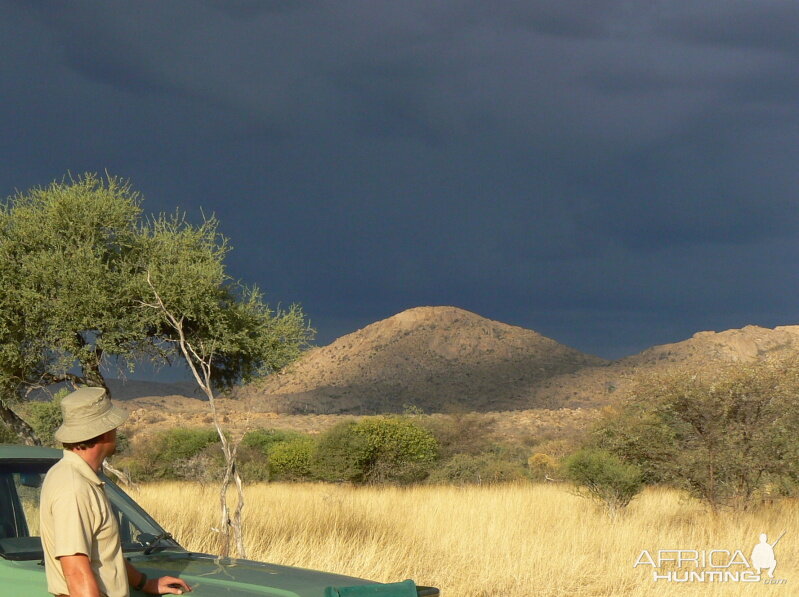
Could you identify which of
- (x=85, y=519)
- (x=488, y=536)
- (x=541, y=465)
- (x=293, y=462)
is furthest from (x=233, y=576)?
(x=541, y=465)

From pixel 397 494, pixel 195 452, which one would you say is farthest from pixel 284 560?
pixel 195 452

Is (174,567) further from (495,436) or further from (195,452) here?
(495,436)

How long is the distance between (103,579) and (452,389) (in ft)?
246

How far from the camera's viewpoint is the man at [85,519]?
11.6 ft

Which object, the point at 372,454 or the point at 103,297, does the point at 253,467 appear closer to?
the point at 372,454

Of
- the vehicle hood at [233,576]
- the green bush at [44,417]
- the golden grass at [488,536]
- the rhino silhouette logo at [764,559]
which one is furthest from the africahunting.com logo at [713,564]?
the green bush at [44,417]

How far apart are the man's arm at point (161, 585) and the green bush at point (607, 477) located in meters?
15.7

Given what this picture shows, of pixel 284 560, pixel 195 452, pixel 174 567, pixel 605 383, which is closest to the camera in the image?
pixel 174 567

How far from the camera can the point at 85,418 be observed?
3.83 meters

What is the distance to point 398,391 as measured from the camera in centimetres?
7875

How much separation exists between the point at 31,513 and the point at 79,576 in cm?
185

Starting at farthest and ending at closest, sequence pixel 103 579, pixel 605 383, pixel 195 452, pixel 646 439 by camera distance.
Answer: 1. pixel 605 383
2. pixel 195 452
3. pixel 646 439
4. pixel 103 579

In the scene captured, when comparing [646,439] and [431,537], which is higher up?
[646,439]

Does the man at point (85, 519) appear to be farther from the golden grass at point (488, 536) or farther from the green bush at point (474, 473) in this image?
the green bush at point (474, 473)
